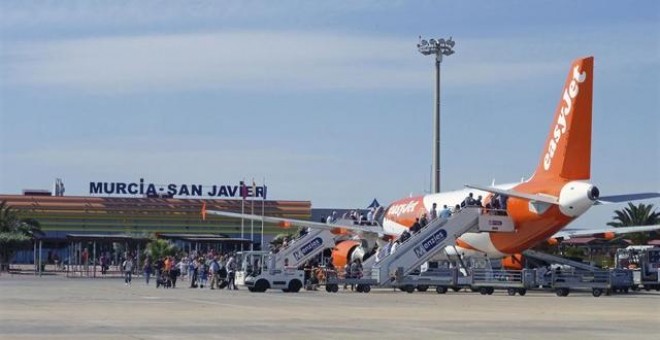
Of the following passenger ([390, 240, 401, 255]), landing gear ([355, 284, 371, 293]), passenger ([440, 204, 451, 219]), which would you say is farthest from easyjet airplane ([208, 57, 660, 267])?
landing gear ([355, 284, 371, 293])

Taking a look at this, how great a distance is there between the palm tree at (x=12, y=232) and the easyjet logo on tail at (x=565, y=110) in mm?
42167

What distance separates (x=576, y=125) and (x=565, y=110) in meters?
0.78

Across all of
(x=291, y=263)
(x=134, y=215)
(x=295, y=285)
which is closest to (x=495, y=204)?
(x=295, y=285)

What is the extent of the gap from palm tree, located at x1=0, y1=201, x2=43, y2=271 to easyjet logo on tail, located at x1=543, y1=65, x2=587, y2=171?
42167mm

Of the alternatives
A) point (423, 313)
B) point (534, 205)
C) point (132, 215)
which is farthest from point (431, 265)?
point (132, 215)

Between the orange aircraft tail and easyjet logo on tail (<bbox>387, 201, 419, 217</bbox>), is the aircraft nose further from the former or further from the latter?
easyjet logo on tail (<bbox>387, 201, 419, 217</bbox>)

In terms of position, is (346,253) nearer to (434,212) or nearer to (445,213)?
(434,212)

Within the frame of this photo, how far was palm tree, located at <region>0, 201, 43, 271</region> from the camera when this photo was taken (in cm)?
7975

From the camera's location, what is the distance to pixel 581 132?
4472cm

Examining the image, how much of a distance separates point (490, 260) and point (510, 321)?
23.5m

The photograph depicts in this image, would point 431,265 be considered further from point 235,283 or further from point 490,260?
point 235,283

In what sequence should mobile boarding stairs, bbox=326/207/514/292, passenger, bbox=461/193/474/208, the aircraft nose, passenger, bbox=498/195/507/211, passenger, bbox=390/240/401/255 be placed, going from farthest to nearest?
passenger, bbox=461/193/474/208
passenger, bbox=390/240/401/255
passenger, bbox=498/195/507/211
mobile boarding stairs, bbox=326/207/514/292
the aircraft nose

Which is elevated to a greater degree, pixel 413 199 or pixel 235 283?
pixel 413 199

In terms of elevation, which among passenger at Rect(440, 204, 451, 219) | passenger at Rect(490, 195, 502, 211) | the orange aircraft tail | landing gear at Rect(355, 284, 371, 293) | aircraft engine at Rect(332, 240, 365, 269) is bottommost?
landing gear at Rect(355, 284, 371, 293)
